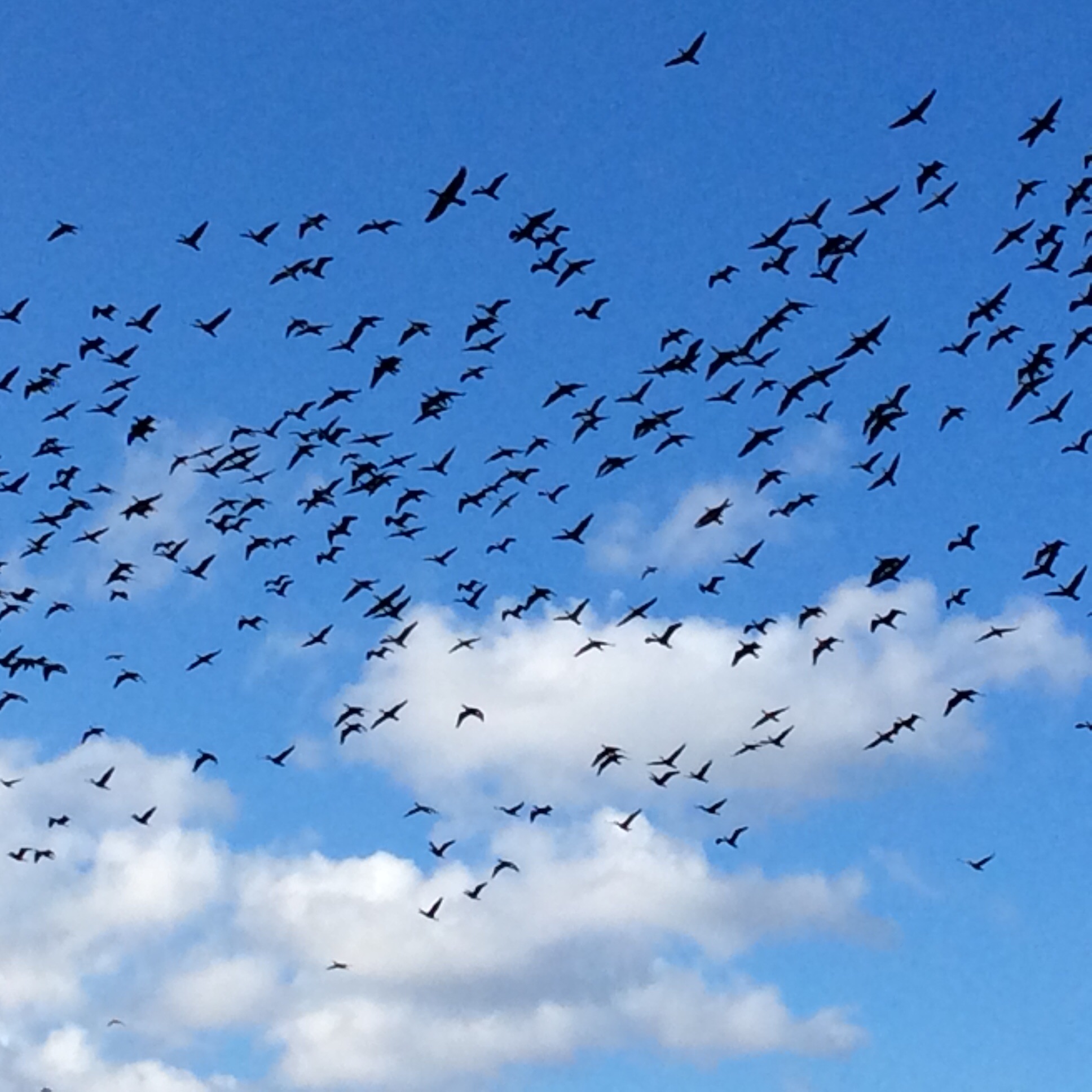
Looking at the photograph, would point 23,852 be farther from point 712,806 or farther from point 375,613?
point 712,806

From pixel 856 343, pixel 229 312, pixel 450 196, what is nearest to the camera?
pixel 450 196

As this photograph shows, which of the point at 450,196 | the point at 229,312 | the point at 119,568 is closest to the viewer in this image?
the point at 450,196

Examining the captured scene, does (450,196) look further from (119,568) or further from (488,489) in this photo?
(119,568)

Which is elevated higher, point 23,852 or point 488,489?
point 488,489

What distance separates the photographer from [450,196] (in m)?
61.0

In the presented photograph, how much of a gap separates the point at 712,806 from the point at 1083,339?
34047mm

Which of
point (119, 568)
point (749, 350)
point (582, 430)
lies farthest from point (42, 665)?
point (749, 350)

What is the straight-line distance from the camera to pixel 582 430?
293 feet

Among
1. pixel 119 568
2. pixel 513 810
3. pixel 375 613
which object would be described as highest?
pixel 119 568

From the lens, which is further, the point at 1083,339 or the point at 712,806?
the point at 712,806

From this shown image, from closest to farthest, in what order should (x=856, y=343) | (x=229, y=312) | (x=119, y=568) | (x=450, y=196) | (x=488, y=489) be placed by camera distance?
(x=450, y=196), (x=856, y=343), (x=229, y=312), (x=488, y=489), (x=119, y=568)

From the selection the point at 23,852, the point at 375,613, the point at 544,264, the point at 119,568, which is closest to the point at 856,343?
the point at 544,264

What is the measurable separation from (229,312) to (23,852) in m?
Answer: 37.4

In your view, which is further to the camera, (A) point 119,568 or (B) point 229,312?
(A) point 119,568
